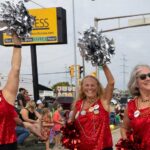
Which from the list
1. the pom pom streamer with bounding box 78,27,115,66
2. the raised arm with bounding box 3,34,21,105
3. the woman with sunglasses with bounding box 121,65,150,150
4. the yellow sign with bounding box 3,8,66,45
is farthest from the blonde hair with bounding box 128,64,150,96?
the yellow sign with bounding box 3,8,66,45

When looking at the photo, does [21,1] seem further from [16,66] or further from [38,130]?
[38,130]

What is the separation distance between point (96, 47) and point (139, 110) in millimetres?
1152

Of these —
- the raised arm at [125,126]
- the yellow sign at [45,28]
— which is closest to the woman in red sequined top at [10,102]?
the raised arm at [125,126]

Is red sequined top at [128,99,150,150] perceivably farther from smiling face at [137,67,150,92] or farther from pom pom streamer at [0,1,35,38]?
pom pom streamer at [0,1,35,38]

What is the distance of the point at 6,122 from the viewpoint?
421 centimetres

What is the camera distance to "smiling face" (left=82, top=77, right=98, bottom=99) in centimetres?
522

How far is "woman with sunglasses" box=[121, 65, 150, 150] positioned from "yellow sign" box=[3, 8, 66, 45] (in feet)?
76.0

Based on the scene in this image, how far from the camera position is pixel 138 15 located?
21.1 meters

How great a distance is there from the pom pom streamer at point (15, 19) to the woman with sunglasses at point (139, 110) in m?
1.09

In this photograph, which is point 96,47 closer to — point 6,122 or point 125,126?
point 125,126

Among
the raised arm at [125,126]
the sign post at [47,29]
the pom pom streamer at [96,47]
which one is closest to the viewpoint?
the raised arm at [125,126]

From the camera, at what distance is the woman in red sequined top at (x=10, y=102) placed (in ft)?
13.6

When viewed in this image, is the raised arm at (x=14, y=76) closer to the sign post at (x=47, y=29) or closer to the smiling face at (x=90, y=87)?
the smiling face at (x=90, y=87)

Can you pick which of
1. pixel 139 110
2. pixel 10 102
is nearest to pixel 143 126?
pixel 139 110
